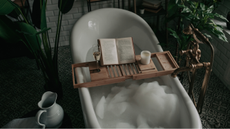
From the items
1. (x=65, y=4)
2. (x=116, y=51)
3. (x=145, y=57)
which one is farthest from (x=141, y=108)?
(x=65, y=4)

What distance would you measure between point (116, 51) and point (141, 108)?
599 millimetres

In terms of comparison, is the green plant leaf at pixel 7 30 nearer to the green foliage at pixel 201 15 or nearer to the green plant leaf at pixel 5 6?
the green plant leaf at pixel 5 6

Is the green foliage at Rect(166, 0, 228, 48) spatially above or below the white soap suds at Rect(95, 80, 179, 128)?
above

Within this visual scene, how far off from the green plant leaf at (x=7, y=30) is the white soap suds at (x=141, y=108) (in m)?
0.89

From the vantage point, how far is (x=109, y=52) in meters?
1.83

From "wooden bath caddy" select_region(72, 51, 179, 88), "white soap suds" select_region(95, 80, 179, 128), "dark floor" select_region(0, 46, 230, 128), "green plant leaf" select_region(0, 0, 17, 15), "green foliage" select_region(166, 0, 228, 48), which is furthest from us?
"dark floor" select_region(0, 46, 230, 128)

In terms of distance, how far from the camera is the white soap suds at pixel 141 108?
1.49 metres

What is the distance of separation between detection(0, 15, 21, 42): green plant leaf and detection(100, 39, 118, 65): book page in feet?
2.45

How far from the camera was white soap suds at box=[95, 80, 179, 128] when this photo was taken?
1.49 meters

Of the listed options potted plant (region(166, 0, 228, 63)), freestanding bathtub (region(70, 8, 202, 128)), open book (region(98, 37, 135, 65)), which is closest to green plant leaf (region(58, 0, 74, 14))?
freestanding bathtub (region(70, 8, 202, 128))

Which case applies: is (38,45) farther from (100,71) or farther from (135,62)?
(135,62)

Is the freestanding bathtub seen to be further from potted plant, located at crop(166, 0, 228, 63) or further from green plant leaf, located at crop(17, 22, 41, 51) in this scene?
green plant leaf, located at crop(17, 22, 41, 51)

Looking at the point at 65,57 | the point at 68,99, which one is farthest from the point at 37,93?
the point at 65,57

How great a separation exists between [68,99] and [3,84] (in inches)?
35.7
